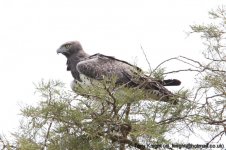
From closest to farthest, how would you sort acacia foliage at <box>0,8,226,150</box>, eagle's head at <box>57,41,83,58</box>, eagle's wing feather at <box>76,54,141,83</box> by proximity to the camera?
acacia foliage at <box>0,8,226,150</box>, eagle's wing feather at <box>76,54,141,83</box>, eagle's head at <box>57,41,83,58</box>

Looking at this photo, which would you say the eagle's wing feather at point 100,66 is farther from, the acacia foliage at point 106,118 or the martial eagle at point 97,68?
the acacia foliage at point 106,118

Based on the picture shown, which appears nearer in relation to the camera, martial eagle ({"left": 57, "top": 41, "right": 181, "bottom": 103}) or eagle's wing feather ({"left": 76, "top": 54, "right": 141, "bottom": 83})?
martial eagle ({"left": 57, "top": 41, "right": 181, "bottom": 103})

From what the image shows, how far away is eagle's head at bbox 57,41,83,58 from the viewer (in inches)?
354

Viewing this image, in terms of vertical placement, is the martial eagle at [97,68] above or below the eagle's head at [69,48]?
below

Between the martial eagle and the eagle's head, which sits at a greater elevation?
the eagle's head

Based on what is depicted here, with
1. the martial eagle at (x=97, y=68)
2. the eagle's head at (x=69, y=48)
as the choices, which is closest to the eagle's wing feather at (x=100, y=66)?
the martial eagle at (x=97, y=68)

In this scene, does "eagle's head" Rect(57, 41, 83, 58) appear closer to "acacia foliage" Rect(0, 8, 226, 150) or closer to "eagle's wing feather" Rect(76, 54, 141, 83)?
"eagle's wing feather" Rect(76, 54, 141, 83)

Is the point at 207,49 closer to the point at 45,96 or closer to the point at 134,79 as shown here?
the point at 134,79

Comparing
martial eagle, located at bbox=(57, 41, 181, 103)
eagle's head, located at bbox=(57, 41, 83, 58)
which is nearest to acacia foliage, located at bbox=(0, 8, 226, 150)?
martial eagle, located at bbox=(57, 41, 181, 103)

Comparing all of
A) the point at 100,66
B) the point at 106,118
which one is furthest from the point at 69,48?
the point at 106,118

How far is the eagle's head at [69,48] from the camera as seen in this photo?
898 centimetres

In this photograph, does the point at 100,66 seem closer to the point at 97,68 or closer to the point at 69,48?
the point at 97,68

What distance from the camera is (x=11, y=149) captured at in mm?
4965

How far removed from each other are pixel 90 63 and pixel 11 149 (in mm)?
3368
